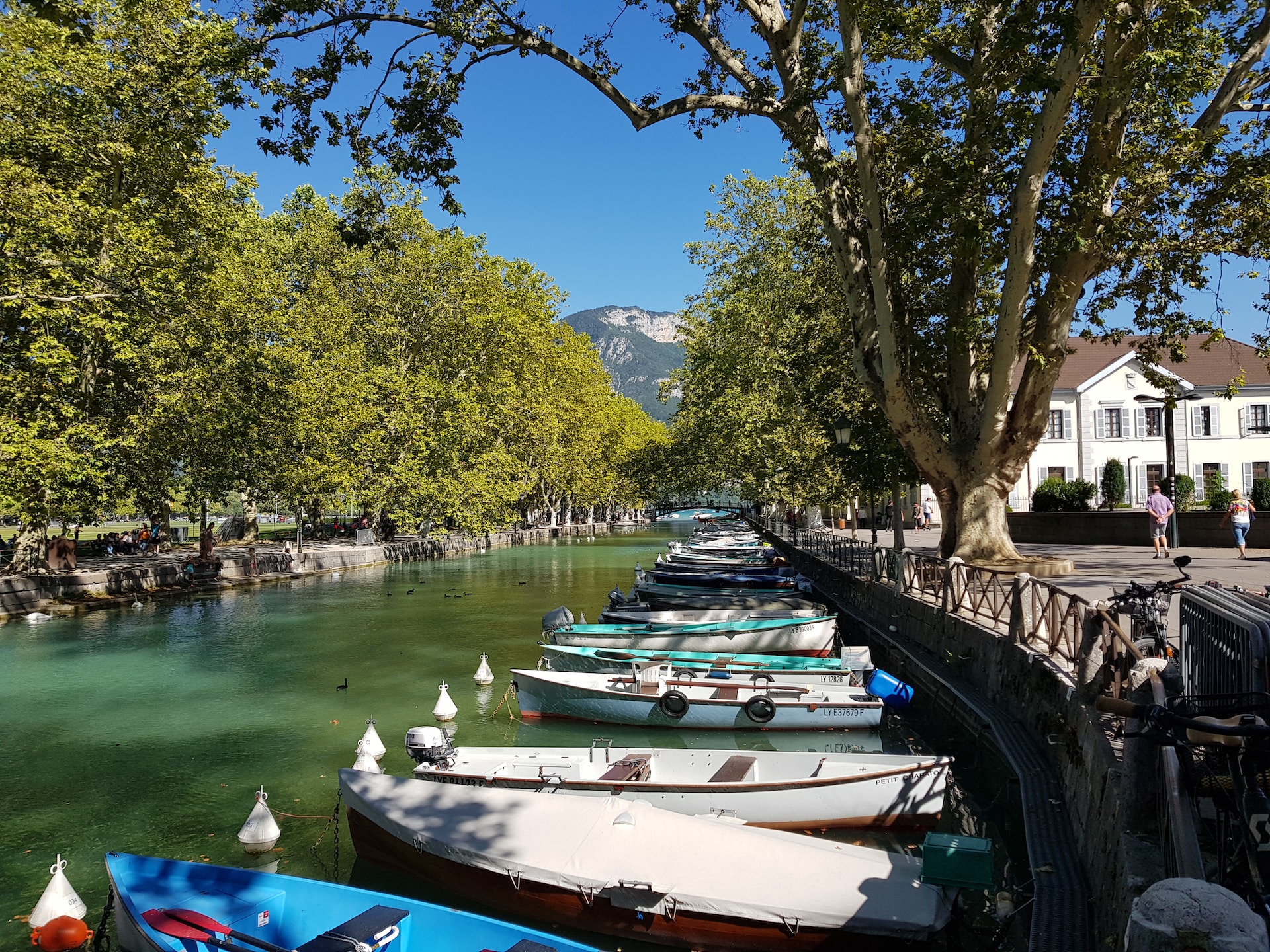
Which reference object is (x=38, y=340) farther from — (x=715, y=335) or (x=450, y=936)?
(x=715, y=335)

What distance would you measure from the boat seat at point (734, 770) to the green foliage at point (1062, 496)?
27.1 m

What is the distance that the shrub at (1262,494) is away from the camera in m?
27.2

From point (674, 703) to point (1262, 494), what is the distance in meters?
25.2

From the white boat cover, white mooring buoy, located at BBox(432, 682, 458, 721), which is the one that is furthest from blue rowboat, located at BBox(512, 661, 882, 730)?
the white boat cover

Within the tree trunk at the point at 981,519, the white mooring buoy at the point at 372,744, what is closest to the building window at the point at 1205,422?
the tree trunk at the point at 981,519

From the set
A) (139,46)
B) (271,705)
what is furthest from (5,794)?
(139,46)

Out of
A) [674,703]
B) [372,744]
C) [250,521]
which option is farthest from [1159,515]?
[250,521]

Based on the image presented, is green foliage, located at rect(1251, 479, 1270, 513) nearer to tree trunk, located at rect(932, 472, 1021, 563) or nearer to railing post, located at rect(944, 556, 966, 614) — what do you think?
tree trunk, located at rect(932, 472, 1021, 563)

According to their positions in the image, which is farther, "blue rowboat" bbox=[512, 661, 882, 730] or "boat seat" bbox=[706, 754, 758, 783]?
"blue rowboat" bbox=[512, 661, 882, 730]

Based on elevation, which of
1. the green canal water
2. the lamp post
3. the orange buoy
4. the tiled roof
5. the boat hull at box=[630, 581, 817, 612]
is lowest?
the green canal water

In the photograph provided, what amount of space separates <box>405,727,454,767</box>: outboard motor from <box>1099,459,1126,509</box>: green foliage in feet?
119

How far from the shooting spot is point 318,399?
42969 mm

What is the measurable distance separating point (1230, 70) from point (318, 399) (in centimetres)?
3952

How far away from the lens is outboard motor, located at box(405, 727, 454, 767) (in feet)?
31.6
